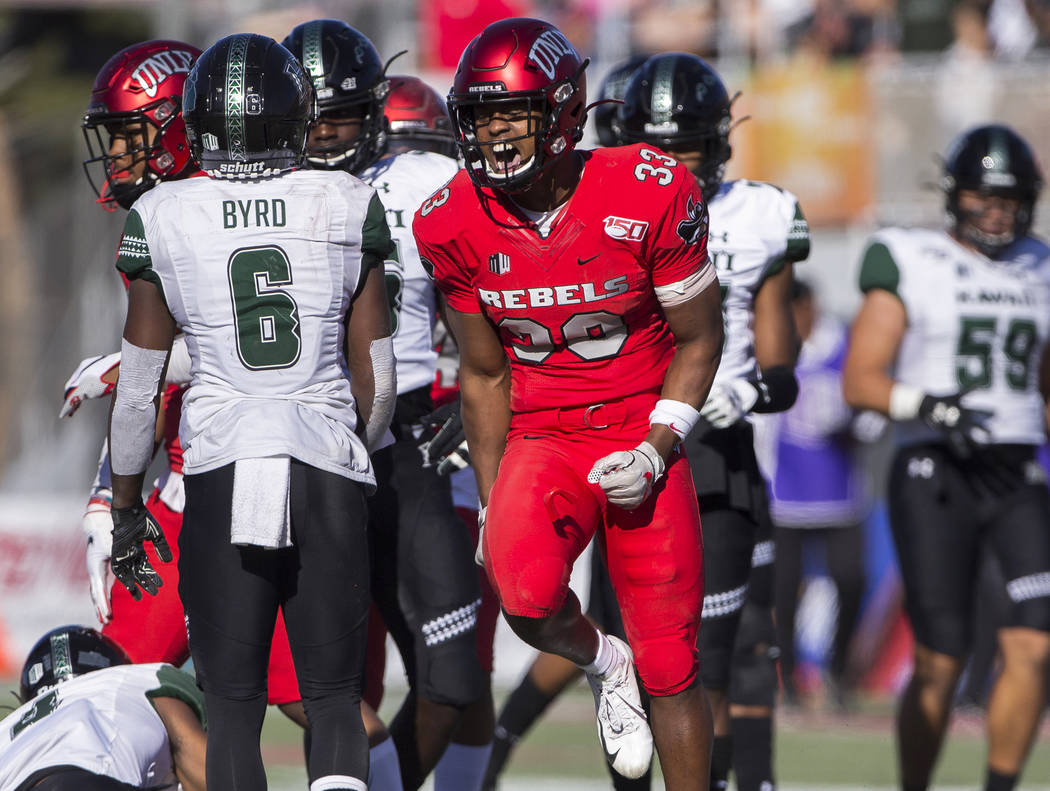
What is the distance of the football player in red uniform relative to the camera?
A: 368cm

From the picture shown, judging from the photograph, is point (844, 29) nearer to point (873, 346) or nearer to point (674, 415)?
point (873, 346)

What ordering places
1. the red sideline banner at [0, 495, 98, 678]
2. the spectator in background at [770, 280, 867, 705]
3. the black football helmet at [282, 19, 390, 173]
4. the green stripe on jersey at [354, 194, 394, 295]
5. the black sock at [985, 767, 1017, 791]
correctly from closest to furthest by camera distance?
the green stripe on jersey at [354, 194, 394, 295], the black football helmet at [282, 19, 390, 173], the black sock at [985, 767, 1017, 791], the spectator in background at [770, 280, 867, 705], the red sideline banner at [0, 495, 98, 678]

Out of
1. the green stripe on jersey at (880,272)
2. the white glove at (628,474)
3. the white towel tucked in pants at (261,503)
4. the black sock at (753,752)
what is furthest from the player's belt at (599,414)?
the green stripe on jersey at (880,272)

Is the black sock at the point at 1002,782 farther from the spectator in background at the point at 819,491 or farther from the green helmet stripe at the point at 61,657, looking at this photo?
the spectator in background at the point at 819,491

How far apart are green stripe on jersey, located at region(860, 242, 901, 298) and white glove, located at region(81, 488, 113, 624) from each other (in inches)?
111

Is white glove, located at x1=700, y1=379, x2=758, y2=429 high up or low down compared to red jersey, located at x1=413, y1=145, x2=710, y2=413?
down

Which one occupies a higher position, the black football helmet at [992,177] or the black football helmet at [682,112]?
the black football helmet at [682,112]

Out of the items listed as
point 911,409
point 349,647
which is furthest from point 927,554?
point 349,647

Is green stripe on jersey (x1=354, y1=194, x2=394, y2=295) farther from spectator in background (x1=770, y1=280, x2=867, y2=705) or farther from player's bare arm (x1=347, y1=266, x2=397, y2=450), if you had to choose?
spectator in background (x1=770, y1=280, x2=867, y2=705)

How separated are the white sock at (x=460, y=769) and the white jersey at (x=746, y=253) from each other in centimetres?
140

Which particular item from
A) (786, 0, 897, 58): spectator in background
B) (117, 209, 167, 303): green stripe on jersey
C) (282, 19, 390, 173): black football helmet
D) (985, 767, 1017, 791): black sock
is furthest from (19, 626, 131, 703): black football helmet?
(786, 0, 897, 58): spectator in background

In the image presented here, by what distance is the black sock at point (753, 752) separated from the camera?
191 inches

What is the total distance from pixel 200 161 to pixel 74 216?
327 inches

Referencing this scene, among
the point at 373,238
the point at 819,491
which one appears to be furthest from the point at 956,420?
the point at 819,491
